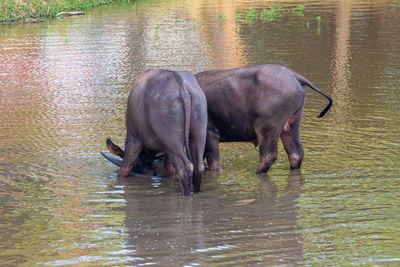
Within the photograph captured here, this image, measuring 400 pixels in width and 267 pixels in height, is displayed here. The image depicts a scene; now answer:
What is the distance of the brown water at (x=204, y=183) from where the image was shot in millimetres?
5125

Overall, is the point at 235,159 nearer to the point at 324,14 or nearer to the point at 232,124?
the point at 232,124

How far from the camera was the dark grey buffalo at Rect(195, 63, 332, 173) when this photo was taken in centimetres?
710

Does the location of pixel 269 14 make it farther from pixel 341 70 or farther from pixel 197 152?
pixel 197 152

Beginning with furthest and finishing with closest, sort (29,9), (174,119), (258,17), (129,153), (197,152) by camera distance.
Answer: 1. (29,9)
2. (258,17)
3. (129,153)
4. (197,152)
5. (174,119)

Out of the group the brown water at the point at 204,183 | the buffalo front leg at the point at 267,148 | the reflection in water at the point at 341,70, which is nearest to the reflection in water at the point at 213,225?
the brown water at the point at 204,183

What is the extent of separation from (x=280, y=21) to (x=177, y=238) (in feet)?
→ 62.7

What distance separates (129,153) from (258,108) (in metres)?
1.53

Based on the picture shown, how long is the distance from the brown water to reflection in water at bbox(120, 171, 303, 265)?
A: 2 centimetres

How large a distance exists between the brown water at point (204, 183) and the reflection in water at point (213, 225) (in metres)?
0.02

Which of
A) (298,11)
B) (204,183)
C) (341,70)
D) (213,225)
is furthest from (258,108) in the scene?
(298,11)

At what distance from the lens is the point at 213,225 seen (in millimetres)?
5703

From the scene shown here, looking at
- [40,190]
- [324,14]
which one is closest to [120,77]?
[40,190]

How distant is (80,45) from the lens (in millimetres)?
18547

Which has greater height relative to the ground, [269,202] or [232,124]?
[232,124]
